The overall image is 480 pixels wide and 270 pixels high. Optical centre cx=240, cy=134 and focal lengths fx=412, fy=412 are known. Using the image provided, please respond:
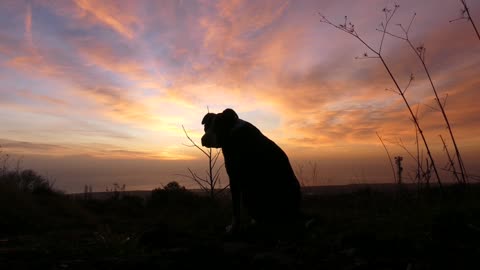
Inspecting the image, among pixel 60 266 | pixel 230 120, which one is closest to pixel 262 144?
pixel 230 120

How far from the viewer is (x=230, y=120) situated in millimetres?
6203

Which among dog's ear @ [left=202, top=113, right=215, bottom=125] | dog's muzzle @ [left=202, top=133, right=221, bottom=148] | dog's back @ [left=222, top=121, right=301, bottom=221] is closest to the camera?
dog's back @ [left=222, top=121, right=301, bottom=221]

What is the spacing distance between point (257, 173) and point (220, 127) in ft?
3.15

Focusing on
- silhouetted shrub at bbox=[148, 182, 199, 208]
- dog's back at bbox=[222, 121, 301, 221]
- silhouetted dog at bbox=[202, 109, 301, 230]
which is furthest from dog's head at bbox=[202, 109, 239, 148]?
silhouetted shrub at bbox=[148, 182, 199, 208]

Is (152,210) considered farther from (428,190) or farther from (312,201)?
(428,190)

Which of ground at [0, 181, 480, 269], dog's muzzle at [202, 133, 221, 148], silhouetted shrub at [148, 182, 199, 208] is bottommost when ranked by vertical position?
ground at [0, 181, 480, 269]

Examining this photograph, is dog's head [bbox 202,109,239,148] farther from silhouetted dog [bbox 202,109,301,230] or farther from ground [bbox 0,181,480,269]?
ground [bbox 0,181,480,269]

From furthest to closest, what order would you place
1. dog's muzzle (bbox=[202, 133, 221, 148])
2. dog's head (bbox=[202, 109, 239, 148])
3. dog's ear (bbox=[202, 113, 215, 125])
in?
dog's ear (bbox=[202, 113, 215, 125]), dog's muzzle (bbox=[202, 133, 221, 148]), dog's head (bbox=[202, 109, 239, 148])

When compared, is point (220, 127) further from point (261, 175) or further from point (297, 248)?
point (297, 248)

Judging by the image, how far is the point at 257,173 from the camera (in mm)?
5793

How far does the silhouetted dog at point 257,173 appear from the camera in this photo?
569 cm

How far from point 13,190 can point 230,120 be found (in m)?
5.25

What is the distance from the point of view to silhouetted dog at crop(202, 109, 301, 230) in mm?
5691

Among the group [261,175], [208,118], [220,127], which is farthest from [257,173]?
[208,118]
